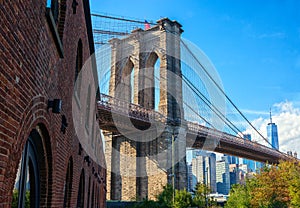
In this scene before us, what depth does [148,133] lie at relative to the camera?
33.4 meters

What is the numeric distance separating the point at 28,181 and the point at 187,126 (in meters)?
30.4

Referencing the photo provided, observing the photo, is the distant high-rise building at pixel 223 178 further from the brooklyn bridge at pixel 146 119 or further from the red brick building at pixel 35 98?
the red brick building at pixel 35 98

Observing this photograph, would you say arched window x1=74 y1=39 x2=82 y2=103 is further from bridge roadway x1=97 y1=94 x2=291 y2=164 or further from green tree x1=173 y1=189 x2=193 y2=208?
green tree x1=173 y1=189 x2=193 y2=208

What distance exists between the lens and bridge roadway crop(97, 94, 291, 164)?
28.1 m

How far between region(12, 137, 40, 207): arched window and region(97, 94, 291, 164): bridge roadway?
21017 millimetres

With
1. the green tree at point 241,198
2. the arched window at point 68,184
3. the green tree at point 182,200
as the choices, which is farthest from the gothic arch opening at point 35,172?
the green tree at point 241,198

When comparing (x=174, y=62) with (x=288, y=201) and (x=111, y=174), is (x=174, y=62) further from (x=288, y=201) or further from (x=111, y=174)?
(x=288, y=201)

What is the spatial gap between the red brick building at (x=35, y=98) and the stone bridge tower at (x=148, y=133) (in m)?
23.8

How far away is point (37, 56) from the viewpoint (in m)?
4.01

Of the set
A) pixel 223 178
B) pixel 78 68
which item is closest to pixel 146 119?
pixel 78 68

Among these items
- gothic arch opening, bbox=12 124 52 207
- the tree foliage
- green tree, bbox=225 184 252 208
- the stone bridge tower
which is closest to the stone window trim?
gothic arch opening, bbox=12 124 52 207

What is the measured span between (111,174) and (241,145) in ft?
55.3

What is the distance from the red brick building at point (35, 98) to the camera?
3061mm

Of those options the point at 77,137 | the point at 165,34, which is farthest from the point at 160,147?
the point at 77,137
